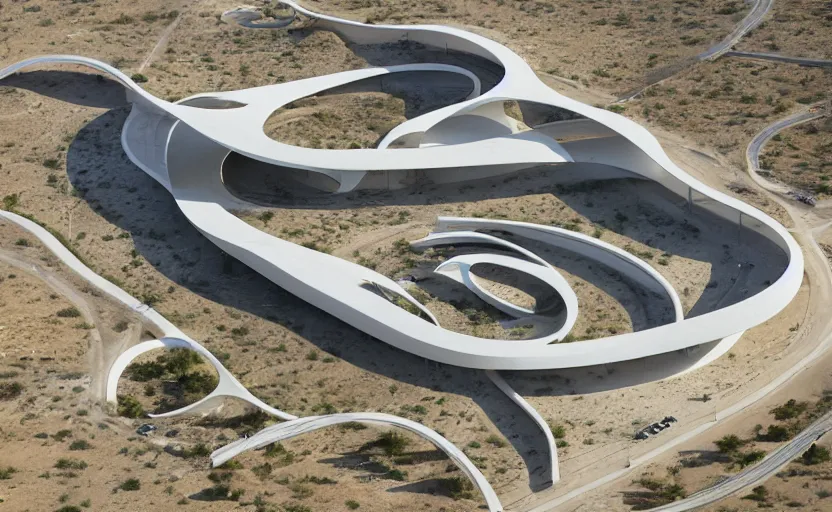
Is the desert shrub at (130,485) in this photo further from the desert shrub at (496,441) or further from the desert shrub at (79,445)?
the desert shrub at (496,441)

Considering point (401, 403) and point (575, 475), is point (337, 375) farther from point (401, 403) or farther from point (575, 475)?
point (575, 475)

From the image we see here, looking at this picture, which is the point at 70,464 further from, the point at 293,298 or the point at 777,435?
the point at 777,435

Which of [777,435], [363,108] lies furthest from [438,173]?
[777,435]

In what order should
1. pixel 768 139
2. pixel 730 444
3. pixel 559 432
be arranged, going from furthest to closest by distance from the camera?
1. pixel 768 139
2. pixel 559 432
3. pixel 730 444

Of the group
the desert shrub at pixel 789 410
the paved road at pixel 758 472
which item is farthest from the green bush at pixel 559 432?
the desert shrub at pixel 789 410

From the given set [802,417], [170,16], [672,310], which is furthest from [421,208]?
[170,16]

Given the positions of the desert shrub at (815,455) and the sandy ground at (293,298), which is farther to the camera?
the sandy ground at (293,298)
